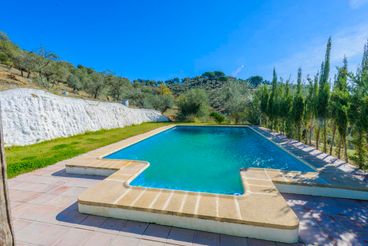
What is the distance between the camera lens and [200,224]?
246 centimetres

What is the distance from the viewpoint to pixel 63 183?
391 centimetres

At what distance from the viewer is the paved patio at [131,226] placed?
2260 millimetres

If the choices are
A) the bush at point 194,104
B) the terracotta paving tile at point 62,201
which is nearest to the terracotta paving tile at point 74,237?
the terracotta paving tile at point 62,201

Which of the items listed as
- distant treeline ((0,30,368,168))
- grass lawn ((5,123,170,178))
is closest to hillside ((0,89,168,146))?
grass lawn ((5,123,170,178))

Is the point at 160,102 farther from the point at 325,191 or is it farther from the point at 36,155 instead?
the point at 325,191

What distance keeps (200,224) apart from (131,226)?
40.6 inches

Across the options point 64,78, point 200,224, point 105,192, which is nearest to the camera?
point 200,224

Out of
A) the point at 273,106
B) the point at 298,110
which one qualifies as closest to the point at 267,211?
the point at 298,110

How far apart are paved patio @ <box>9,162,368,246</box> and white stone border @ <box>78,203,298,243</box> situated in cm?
7

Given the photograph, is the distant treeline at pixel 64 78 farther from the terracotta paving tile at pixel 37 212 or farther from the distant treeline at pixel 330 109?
the terracotta paving tile at pixel 37 212

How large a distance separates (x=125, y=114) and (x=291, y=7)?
13111 mm

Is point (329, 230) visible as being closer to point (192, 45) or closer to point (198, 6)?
point (198, 6)

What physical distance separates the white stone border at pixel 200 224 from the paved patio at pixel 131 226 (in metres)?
0.07

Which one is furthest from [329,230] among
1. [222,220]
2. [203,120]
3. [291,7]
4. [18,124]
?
[203,120]
